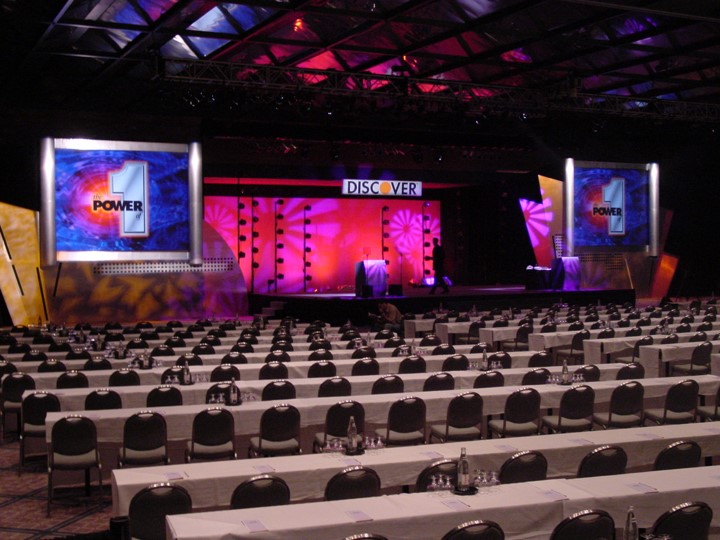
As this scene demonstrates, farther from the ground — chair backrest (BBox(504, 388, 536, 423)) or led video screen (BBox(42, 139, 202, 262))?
led video screen (BBox(42, 139, 202, 262))

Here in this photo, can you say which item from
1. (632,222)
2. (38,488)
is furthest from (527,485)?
(632,222)

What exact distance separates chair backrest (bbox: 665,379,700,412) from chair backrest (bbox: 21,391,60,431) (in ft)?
20.9

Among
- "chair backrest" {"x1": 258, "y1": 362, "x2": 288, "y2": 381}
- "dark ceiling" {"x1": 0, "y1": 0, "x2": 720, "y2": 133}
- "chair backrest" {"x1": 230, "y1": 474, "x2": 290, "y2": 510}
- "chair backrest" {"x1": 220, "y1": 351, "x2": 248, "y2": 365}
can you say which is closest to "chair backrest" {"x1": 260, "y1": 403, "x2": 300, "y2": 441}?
"chair backrest" {"x1": 258, "y1": 362, "x2": 288, "y2": 381}

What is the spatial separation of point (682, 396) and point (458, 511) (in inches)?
198

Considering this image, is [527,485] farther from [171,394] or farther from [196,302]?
[196,302]

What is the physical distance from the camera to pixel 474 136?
25.8 meters

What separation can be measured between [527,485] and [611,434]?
197cm

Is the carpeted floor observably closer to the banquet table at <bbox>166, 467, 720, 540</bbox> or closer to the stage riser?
the banquet table at <bbox>166, 467, 720, 540</bbox>

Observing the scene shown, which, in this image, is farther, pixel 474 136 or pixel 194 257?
pixel 474 136

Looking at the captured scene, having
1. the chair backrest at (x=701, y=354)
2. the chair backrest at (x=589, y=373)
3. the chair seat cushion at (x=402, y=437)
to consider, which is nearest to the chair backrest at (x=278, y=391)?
the chair seat cushion at (x=402, y=437)

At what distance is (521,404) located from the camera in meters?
8.75

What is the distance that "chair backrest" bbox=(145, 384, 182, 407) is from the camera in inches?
345

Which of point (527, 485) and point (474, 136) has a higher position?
point (474, 136)

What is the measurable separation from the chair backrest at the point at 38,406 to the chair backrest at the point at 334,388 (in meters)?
2.73
